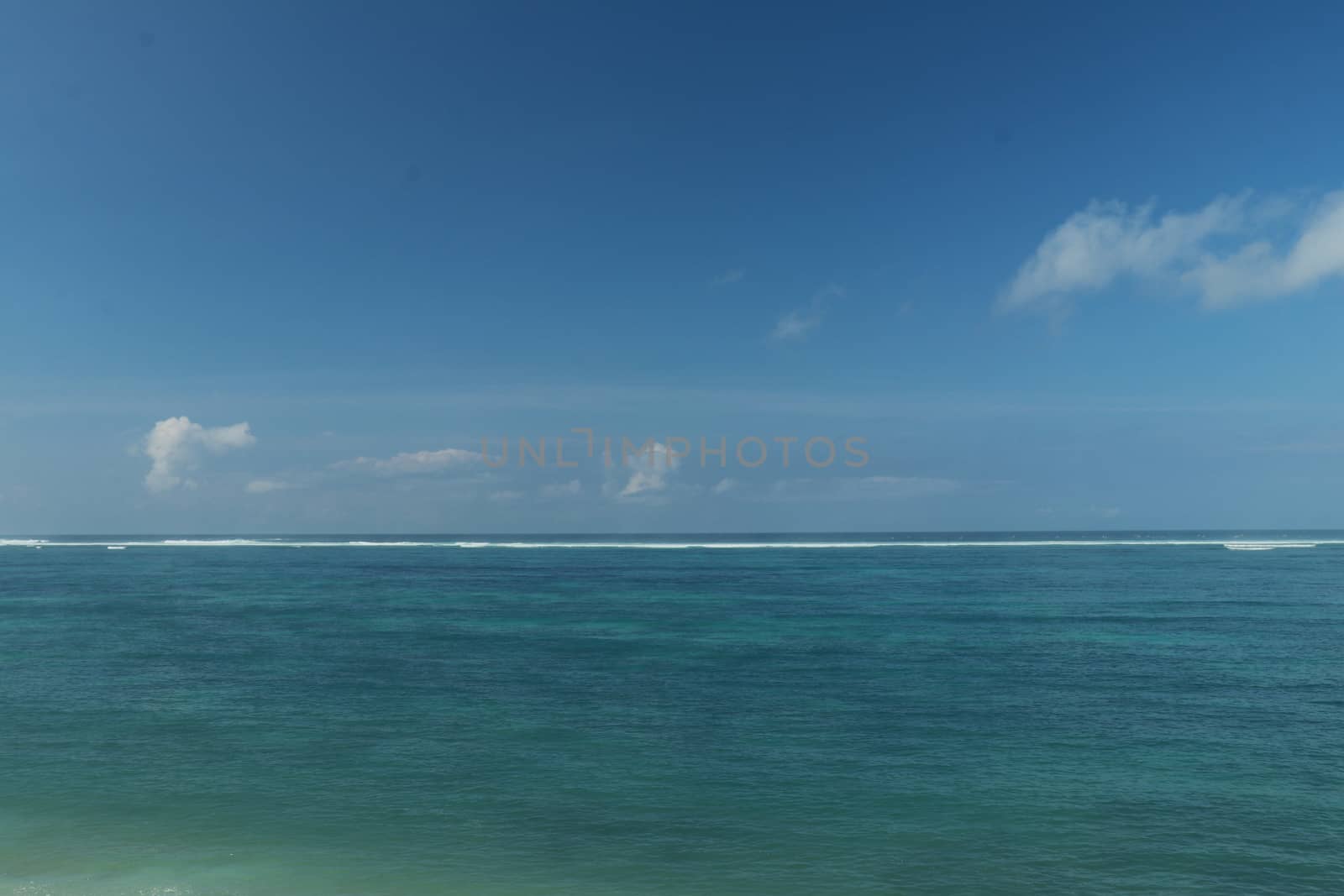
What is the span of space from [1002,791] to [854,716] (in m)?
7.27

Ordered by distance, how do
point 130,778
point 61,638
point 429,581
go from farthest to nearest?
point 429,581, point 61,638, point 130,778

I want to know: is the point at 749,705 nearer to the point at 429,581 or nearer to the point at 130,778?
the point at 130,778

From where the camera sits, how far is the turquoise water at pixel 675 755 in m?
16.4

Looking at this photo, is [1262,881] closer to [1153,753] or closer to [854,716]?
[1153,753]

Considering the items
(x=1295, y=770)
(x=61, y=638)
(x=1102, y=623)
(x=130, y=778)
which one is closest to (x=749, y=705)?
(x=1295, y=770)

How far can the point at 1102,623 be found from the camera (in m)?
47.8

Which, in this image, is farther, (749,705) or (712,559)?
(712,559)

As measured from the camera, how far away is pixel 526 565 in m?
111

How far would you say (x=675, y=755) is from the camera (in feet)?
75.9

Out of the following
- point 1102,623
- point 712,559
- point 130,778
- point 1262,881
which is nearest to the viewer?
point 1262,881

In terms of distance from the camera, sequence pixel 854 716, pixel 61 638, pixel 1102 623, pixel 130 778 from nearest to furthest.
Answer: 1. pixel 130 778
2. pixel 854 716
3. pixel 61 638
4. pixel 1102 623

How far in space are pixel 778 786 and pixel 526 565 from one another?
92681 mm

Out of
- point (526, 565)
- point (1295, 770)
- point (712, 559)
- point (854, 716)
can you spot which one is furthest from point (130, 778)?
point (712, 559)

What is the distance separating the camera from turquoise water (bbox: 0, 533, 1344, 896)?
16422mm
